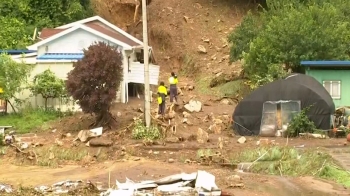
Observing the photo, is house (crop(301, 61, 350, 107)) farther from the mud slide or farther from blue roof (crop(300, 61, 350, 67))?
the mud slide

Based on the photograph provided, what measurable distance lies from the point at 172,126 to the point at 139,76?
9.99 meters

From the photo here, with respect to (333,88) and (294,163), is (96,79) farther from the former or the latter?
(333,88)

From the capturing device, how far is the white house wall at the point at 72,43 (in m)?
34.0

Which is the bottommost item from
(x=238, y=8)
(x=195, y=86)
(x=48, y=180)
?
(x=48, y=180)

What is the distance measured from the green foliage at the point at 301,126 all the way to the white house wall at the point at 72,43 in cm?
1288

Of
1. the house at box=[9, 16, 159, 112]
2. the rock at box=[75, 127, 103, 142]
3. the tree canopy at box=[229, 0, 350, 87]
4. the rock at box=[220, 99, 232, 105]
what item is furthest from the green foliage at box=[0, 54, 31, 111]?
the tree canopy at box=[229, 0, 350, 87]

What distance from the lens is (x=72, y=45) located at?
34.2m

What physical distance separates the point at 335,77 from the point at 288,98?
14.5 ft

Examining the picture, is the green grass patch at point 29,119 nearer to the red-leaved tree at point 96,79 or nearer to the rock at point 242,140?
the red-leaved tree at point 96,79

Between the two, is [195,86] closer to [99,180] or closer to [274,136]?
[274,136]

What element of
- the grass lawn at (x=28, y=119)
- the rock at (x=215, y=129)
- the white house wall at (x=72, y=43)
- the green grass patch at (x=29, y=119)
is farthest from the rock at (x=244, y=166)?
the white house wall at (x=72, y=43)

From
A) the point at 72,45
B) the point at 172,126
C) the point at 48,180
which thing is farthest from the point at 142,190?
the point at 72,45

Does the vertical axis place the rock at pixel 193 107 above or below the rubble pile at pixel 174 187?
above

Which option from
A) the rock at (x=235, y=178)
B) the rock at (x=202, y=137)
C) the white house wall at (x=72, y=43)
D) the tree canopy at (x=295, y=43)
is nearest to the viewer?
the rock at (x=235, y=178)
